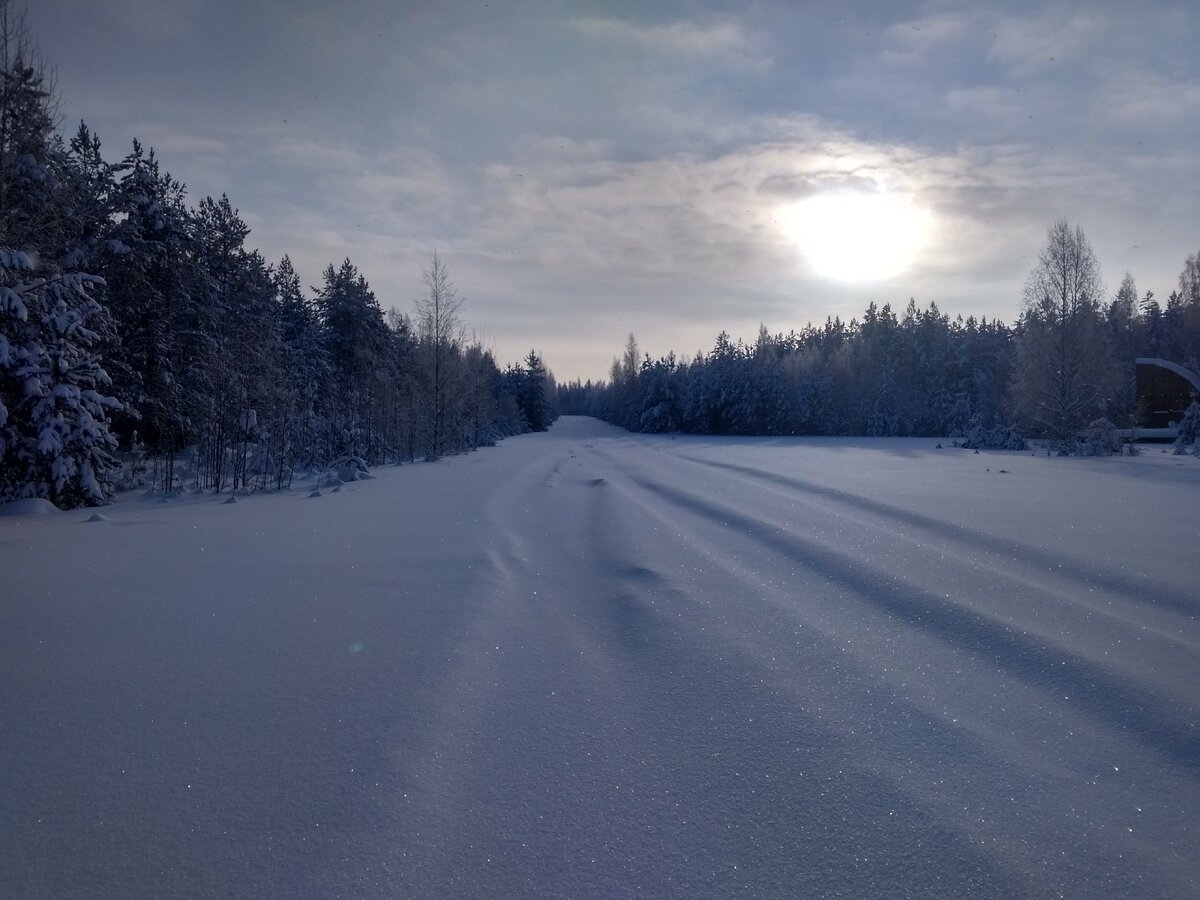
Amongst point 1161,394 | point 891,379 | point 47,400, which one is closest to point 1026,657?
point 47,400

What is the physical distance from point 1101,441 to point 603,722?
32807mm

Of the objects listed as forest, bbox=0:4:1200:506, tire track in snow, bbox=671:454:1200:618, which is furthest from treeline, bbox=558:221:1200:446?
tire track in snow, bbox=671:454:1200:618

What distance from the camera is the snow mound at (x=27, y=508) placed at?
1195 cm

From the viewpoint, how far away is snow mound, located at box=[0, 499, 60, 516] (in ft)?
39.2

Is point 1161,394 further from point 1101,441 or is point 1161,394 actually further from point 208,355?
point 208,355

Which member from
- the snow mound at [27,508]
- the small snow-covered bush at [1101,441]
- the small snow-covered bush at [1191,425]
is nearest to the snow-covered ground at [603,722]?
the snow mound at [27,508]

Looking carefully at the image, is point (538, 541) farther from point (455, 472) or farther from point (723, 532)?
point (455, 472)

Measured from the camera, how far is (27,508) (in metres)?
12.2

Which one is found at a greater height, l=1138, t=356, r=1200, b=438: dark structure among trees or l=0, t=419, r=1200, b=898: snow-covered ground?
l=1138, t=356, r=1200, b=438: dark structure among trees

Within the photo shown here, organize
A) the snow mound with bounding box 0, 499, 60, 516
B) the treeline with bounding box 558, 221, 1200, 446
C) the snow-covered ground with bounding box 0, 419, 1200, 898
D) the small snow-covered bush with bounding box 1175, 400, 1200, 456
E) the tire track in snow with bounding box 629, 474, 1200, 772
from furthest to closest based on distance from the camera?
the treeline with bounding box 558, 221, 1200, 446 < the small snow-covered bush with bounding box 1175, 400, 1200, 456 < the snow mound with bounding box 0, 499, 60, 516 < the tire track in snow with bounding box 629, 474, 1200, 772 < the snow-covered ground with bounding box 0, 419, 1200, 898

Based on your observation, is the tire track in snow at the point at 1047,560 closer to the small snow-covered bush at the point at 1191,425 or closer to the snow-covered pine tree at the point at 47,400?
the snow-covered pine tree at the point at 47,400

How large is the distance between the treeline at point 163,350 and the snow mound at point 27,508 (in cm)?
44

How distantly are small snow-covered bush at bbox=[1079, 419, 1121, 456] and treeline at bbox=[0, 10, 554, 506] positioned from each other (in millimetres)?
27457

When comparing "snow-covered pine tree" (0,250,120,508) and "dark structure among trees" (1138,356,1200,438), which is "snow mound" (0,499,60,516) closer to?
"snow-covered pine tree" (0,250,120,508)
